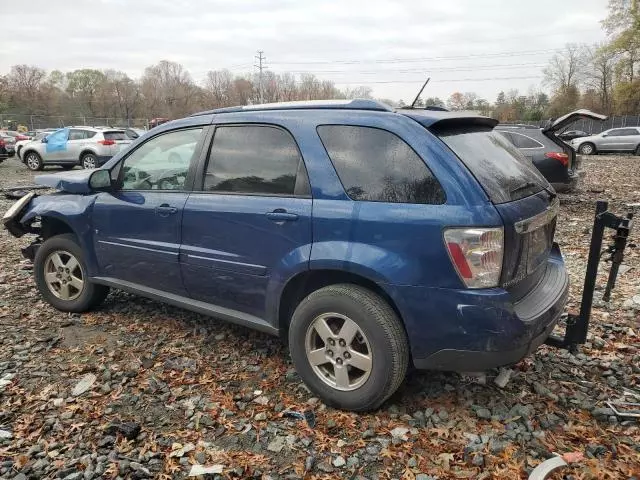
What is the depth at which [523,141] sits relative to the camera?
31.6 feet

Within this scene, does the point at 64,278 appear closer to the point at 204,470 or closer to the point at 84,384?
the point at 84,384

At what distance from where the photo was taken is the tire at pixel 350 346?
2725 millimetres

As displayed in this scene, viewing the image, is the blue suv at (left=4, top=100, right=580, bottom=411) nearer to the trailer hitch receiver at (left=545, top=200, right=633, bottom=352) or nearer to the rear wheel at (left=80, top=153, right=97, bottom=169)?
the trailer hitch receiver at (left=545, top=200, right=633, bottom=352)

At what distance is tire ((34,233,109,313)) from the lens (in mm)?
4406

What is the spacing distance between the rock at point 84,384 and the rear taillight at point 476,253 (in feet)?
8.33

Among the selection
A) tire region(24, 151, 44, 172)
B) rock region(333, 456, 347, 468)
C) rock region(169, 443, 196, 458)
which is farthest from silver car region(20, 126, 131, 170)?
rock region(333, 456, 347, 468)

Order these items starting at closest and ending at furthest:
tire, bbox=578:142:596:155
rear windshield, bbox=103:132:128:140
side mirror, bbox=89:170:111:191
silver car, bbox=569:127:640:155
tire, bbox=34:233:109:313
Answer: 1. side mirror, bbox=89:170:111:191
2. tire, bbox=34:233:109:313
3. rear windshield, bbox=103:132:128:140
4. silver car, bbox=569:127:640:155
5. tire, bbox=578:142:596:155

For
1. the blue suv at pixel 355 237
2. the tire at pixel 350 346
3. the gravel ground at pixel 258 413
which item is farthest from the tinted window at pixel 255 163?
the gravel ground at pixel 258 413

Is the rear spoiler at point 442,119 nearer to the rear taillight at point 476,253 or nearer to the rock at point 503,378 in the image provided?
the rear taillight at point 476,253

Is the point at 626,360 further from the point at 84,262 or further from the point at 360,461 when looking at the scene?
the point at 84,262

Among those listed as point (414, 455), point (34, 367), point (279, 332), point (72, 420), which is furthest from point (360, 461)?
point (34, 367)

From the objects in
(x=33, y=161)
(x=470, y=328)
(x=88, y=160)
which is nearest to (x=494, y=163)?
(x=470, y=328)

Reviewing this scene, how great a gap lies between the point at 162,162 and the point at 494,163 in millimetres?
2490

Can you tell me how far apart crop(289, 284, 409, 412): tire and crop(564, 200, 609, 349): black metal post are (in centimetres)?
114
